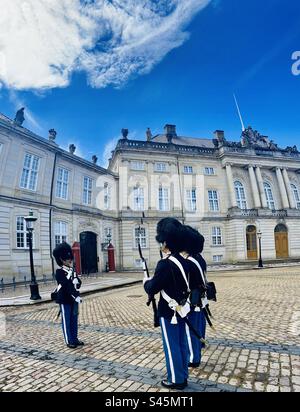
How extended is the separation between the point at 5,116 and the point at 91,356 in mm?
22035

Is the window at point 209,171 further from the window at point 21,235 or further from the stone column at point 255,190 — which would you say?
the window at point 21,235

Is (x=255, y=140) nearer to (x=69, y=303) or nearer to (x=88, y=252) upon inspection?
(x=88, y=252)

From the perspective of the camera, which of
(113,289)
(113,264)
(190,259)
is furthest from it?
(113,264)

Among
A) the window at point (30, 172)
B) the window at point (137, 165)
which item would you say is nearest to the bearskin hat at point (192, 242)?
the window at point (30, 172)

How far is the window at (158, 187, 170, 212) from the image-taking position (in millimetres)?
34938

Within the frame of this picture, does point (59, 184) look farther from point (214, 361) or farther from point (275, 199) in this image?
point (275, 199)

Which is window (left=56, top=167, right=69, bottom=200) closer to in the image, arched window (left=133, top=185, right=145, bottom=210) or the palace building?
the palace building

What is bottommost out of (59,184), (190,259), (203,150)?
(190,259)

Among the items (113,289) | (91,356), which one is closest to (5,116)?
(113,289)

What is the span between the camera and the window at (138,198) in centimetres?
3369

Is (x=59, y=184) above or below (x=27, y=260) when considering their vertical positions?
above

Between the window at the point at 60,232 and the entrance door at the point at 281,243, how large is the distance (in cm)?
2752
